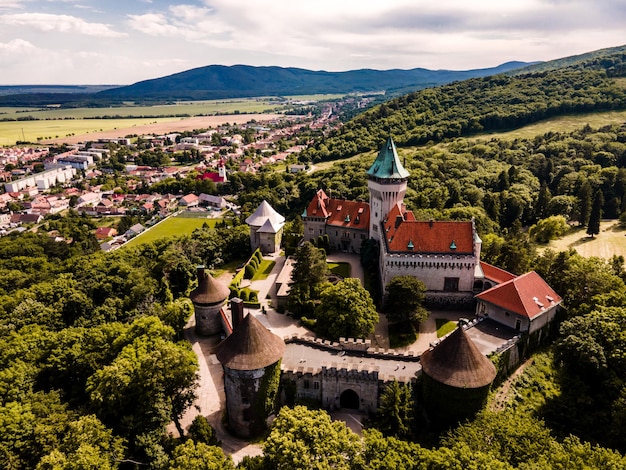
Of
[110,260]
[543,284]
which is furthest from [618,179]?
[110,260]

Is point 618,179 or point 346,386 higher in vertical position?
point 618,179

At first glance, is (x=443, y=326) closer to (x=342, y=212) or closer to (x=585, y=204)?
(x=342, y=212)

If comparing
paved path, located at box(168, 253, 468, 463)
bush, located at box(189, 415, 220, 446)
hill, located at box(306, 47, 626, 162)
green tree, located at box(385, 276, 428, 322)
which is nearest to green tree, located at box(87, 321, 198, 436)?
bush, located at box(189, 415, 220, 446)

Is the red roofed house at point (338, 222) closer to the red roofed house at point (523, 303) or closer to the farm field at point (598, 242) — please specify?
the red roofed house at point (523, 303)

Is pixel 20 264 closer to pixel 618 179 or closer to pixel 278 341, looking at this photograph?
pixel 278 341

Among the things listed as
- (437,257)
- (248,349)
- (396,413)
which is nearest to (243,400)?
(248,349)

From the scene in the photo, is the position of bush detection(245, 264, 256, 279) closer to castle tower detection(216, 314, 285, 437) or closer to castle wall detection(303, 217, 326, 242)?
castle wall detection(303, 217, 326, 242)

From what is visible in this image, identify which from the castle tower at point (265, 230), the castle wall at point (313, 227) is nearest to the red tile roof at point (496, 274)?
the castle wall at point (313, 227)
